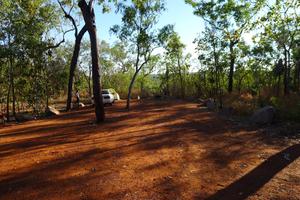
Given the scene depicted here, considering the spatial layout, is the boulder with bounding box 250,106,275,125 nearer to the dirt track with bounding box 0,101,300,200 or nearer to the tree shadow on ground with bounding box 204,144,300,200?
the dirt track with bounding box 0,101,300,200

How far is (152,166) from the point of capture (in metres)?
7.09

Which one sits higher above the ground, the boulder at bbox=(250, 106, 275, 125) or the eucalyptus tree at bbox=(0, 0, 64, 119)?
the eucalyptus tree at bbox=(0, 0, 64, 119)

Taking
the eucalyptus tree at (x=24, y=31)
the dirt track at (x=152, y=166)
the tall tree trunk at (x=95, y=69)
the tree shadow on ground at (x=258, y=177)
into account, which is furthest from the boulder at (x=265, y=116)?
the eucalyptus tree at (x=24, y=31)

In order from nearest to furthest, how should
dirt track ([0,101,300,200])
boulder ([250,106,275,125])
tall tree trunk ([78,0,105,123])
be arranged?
dirt track ([0,101,300,200])
boulder ([250,106,275,125])
tall tree trunk ([78,0,105,123])

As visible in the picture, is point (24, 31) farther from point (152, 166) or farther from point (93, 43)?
point (152, 166)

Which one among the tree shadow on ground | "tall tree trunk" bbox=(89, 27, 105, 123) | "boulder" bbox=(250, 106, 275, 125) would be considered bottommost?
the tree shadow on ground


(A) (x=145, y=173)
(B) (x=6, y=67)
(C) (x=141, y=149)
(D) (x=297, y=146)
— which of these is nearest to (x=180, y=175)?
(A) (x=145, y=173)

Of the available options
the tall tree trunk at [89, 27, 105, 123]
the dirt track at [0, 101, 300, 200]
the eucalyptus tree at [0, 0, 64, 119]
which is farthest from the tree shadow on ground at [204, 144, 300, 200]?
the eucalyptus tree at [0, 0, 64, 119]

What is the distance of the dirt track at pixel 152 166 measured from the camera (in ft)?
18.3

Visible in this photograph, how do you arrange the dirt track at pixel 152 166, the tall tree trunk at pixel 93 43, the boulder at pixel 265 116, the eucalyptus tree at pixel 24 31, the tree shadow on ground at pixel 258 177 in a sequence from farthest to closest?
the eucalyptus tree at pixel 24 31 → the tall tree trunk at pixel 93 43 → the boulder at pixel 265 116 → the dirt track at pixel 152 166 → the tree shadow on ground at pixel 258 177

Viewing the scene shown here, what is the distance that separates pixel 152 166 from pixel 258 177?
2392 mm

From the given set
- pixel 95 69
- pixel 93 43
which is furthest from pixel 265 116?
pixel 93 43

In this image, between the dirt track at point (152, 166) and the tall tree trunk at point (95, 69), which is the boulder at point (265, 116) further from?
the tall tree trunk at point (95, 69)

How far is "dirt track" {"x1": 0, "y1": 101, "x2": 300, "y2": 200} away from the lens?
558 centimetres
